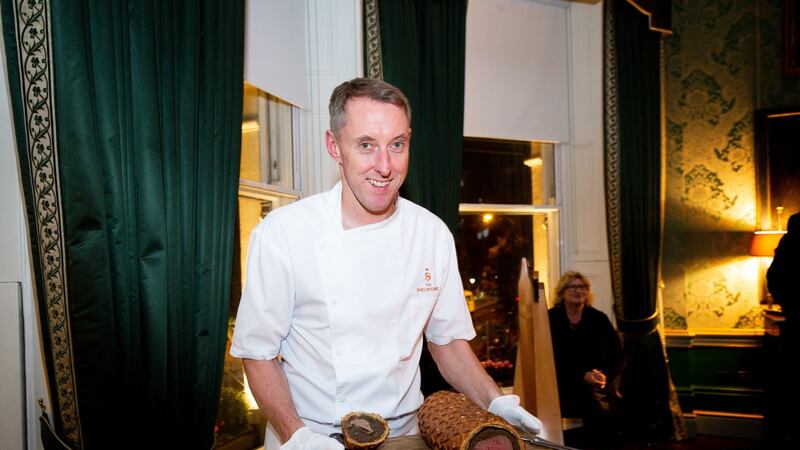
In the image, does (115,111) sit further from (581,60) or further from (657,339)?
(657,339)

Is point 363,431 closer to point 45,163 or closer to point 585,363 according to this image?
point 45,163

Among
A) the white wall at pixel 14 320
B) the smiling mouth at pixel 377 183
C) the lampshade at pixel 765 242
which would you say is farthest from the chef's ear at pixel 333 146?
the lampshade at pixel 765 242

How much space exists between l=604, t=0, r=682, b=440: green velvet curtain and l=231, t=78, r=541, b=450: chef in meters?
3.26

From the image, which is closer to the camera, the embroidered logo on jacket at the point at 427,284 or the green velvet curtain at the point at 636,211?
the embroidered logo on jacket at the point at 427,284

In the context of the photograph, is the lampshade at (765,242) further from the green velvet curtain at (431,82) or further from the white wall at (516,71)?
the green velvet curtain at (431,82)

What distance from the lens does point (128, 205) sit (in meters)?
1.50

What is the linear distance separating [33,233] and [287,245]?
0.56 meters

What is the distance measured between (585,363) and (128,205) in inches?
117

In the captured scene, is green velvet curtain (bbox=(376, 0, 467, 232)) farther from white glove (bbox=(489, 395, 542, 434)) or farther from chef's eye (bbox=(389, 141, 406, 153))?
white glove (bbox=(489, 395, 542, 434))

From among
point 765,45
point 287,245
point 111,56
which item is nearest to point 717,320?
point 765,45

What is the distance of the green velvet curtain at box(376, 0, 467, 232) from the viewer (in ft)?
9.61

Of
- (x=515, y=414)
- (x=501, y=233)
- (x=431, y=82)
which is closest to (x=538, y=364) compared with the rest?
(x=515, y=414)

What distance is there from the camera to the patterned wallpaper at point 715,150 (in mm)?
4668

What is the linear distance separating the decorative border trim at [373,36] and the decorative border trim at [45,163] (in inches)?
66.9
